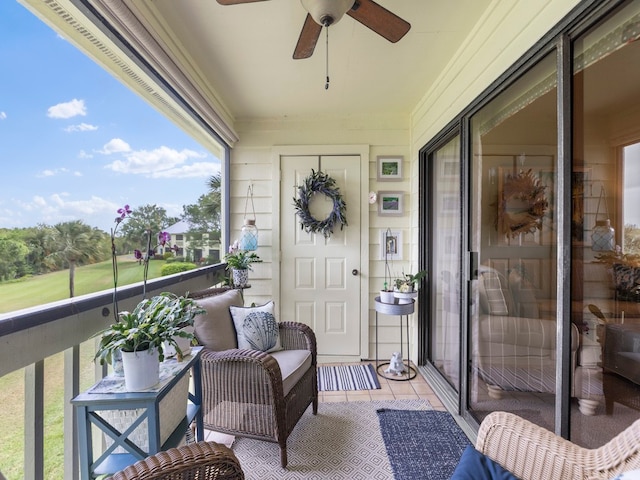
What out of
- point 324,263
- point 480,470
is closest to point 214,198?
point 324,263

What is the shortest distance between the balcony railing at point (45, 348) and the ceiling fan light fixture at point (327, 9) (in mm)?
1616

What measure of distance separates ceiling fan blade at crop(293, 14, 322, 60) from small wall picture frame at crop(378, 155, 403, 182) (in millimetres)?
1704

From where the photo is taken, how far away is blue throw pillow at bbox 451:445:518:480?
96 cm

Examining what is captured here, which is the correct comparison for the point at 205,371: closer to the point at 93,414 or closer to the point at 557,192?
the point at 93,414

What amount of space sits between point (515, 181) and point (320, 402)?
2.09 metres

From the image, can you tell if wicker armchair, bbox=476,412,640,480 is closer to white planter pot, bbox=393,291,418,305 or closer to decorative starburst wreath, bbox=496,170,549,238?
decorative starburst wreath, bbox=496,170,549,238

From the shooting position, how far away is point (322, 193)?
3252mm

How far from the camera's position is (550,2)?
1.33m

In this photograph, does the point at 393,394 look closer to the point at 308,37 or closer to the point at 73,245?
the point at 73,245

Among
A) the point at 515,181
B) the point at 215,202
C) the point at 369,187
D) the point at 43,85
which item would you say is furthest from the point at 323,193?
the point at 43,85

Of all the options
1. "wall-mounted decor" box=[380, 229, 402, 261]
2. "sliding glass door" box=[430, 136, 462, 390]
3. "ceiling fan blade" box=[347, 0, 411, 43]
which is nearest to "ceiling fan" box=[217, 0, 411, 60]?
"ceiling fan blade" box=[347, 0, 411, 43]

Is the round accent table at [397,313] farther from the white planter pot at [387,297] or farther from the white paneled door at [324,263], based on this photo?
the white paneled door at [324,263]

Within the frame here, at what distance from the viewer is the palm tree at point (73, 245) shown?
1279 millimetres

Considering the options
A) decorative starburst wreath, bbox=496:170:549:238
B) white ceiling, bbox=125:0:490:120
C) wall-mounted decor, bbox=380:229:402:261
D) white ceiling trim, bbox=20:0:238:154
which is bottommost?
wall-mounted decor, bbox=380:229:402:261
